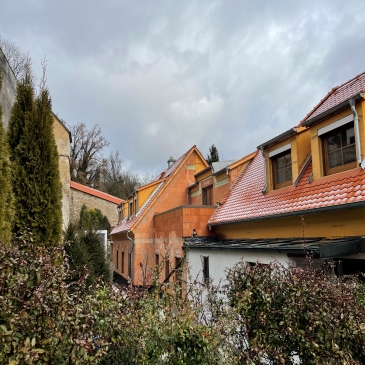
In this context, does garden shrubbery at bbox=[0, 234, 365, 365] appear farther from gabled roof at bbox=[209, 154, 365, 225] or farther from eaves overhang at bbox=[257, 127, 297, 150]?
eaves overhang at bbox=[257, 127, 297, 150]

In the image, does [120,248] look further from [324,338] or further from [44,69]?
[324,338]

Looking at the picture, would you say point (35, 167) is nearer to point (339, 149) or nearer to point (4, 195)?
point (4, 195)

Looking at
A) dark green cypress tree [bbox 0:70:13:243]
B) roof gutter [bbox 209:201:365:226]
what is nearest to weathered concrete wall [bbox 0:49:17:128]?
dark green cypress tree [bbox 0:70:13:243]

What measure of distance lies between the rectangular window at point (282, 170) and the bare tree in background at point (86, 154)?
32.7 meters

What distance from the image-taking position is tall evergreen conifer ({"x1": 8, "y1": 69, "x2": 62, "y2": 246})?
6992 millimetres

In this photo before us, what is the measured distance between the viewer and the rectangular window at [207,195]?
13172 mm

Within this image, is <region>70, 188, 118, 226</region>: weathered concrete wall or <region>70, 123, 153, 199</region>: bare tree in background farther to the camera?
<region>70, 123, 153, 199</region>: bare tree in background

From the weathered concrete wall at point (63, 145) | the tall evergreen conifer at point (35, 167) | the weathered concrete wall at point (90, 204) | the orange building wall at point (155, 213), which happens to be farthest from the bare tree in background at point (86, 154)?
the tall evergreen conifer at point (35, 167)

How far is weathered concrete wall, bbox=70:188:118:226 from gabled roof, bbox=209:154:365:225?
1925 cm

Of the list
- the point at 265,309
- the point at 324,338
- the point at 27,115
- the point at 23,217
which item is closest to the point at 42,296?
the point at 265,309

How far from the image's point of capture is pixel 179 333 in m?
2.74

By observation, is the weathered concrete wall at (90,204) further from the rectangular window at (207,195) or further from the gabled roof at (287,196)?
the gabled roof at (287,196)

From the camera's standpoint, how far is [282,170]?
8.43m

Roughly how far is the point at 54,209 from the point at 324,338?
6.23 meters
